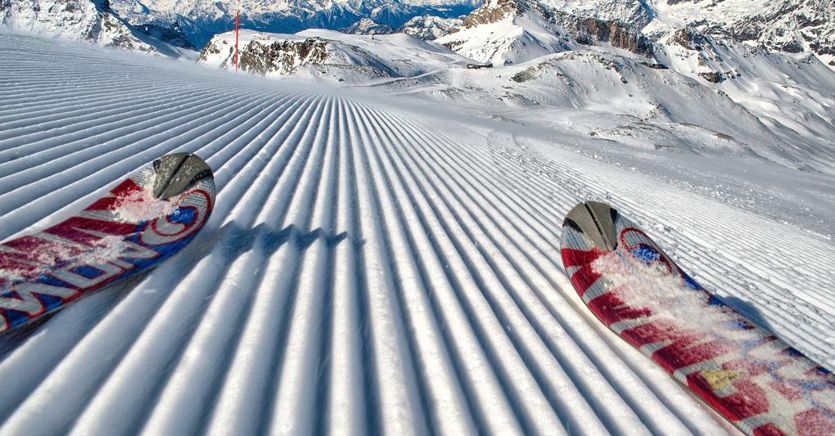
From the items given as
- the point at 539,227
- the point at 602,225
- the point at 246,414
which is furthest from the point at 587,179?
the point at 246,414

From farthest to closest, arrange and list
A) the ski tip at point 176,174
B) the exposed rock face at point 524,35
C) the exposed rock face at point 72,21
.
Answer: the exposed rock face at point 72,21, the exposed rock face at point 524,35, the ski tip at point 176,174

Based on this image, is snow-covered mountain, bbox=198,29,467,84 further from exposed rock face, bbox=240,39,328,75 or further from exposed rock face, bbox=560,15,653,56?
exposed rock face, bbox=560,15,653,56

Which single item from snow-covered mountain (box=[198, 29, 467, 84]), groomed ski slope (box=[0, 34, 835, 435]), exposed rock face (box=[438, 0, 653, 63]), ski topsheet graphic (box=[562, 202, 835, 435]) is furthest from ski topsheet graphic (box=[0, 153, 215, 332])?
exposed rock face (box=[438, 0, 653, 63])

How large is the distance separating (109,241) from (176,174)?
754mm

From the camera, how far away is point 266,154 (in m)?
6.39

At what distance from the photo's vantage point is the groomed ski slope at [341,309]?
1.91 metres

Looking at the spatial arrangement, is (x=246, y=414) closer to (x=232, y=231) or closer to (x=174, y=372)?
(x=174, y=372)

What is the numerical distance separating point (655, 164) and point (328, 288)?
14771 millimetres

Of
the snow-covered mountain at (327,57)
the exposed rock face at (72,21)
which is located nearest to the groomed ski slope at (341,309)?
the snow-covered mountain at (327,57)

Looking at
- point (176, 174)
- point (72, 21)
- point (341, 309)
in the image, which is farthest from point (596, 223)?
point (72, 21)

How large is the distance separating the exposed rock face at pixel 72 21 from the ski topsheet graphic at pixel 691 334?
133281 mm

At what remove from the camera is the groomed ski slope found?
6.26 ft

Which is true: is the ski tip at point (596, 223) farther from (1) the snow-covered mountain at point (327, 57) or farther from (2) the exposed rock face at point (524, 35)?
(2) the exposed rock face at point (524, 35)

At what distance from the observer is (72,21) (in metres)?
115
